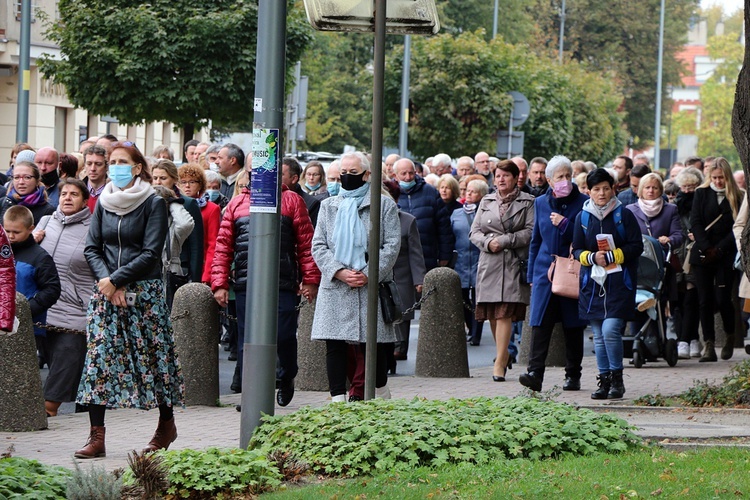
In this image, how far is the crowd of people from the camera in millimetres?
9367

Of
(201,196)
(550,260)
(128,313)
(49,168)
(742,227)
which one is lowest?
(128,313)

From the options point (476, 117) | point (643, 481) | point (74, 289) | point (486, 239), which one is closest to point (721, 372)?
point (486, 239)

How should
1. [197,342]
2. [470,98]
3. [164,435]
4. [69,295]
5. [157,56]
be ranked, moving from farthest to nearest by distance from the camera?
[470,98]
[157,56]
[197,342]
[69,295]
[164,435]

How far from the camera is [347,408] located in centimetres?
892

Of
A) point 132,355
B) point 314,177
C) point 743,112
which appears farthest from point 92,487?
point 314,177

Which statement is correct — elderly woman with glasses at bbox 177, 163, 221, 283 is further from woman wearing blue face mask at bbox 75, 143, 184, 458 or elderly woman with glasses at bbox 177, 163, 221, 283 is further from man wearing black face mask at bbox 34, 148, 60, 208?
woman wearing blue face mask at bbox 75, 143, 184, 458

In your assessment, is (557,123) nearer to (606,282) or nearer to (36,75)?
(36,75)

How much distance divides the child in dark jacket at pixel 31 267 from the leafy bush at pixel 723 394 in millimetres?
4958

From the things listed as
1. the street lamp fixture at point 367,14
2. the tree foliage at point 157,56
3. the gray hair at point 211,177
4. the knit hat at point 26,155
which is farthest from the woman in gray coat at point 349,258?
the tree foliage at point 157,56

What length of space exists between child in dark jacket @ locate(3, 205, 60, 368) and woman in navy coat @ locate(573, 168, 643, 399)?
435cm

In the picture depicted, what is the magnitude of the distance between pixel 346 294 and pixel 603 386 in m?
2.73

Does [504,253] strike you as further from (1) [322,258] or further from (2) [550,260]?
(1) [322,258]

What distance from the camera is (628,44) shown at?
8625cm

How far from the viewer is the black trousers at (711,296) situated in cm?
1614
